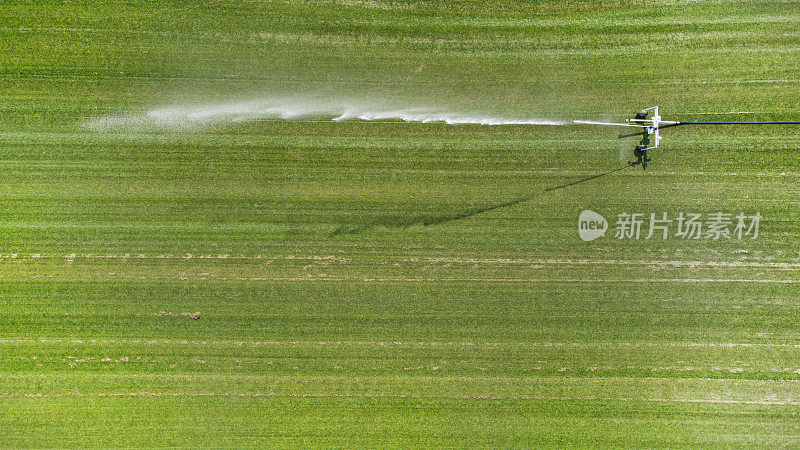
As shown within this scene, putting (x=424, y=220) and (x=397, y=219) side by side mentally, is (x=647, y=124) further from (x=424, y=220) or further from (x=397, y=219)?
(x=397, y=219)

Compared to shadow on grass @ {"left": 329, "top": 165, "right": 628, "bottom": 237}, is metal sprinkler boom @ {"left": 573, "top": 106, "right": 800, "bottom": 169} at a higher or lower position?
higher

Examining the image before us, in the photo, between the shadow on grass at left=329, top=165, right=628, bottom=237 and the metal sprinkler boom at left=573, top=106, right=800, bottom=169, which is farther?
the shadow on grass at left=329, top=165, right=628, bottom=237

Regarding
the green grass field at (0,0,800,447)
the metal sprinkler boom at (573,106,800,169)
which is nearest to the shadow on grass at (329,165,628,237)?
the green grass field at (0,0,800,447)

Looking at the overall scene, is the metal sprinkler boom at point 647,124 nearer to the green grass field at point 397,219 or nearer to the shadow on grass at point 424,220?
the green grass field at point 397,219

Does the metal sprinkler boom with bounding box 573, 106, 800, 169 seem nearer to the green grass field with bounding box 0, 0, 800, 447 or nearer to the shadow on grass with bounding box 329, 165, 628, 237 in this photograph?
the green grass field with bounding box 0, 0, 800, 447

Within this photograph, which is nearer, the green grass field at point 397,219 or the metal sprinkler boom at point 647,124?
the metal sprinkler boom at point 647,124

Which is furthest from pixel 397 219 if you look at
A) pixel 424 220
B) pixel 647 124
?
pixel 647 124

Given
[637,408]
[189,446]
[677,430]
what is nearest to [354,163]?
[189,446]

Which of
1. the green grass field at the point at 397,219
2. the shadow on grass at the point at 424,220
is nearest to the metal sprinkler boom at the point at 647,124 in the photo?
the green grass field at the point at 397,219
